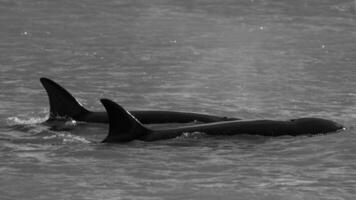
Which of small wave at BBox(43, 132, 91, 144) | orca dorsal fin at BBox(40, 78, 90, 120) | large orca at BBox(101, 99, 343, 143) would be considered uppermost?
orca dorsal fin at BBox(40, 78, 90, 120)

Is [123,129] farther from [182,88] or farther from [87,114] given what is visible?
[182,88]

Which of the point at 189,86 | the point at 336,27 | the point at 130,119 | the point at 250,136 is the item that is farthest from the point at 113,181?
the point at 336,27

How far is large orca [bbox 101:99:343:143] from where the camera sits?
17.8 meters

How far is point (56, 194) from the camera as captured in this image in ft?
47.3

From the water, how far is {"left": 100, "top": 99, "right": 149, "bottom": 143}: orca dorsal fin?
272mm

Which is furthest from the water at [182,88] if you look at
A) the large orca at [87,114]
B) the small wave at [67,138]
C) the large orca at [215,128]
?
the large orca at [87,114]

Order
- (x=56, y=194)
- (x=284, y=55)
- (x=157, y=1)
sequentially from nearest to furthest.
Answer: (x=56, y=194) → (x=284, y=55) → (x=157, y=1)

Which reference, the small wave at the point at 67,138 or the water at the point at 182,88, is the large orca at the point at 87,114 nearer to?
the water at the point at 182,88

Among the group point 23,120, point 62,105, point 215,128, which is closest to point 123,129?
point 215,128

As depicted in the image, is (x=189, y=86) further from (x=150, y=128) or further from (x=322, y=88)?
(x=150, y=128)

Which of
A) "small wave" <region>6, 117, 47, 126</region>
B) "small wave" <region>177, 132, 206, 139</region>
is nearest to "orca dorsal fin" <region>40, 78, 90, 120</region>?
"small wave" <region>6, 117, 47, 126</region>

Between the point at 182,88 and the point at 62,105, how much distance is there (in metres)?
5.52

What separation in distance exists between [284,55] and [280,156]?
14.9 metres

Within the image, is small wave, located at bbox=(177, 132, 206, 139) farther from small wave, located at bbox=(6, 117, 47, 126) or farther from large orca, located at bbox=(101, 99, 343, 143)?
small wave, located at bbox=(6, 117, 47, 126)
